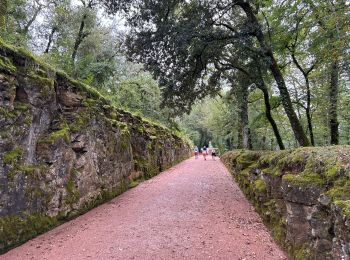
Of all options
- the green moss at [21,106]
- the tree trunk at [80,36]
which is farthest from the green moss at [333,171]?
the tree trunk at [80,36]

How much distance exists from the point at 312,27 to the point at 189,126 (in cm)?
4212

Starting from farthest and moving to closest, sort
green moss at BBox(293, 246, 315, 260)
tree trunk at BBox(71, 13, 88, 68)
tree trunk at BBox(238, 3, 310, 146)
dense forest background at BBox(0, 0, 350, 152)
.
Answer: tree trunk at BBox(71, 13, 88, 68) < tree trunk at BBox(238, 3, 310, 146) < dense forest background at BBox(0, 0, 350, 152) < green moss at BBox(293, 246, 315, 260)

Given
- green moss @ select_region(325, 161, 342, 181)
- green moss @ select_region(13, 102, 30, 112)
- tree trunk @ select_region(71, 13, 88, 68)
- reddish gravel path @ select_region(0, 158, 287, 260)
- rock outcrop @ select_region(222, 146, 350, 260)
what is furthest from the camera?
tree trunk @ select_region(71, 13, 88, 68)

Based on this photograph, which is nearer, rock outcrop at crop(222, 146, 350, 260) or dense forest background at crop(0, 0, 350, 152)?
rock outcrop at crop(222, 146, 350, 260)

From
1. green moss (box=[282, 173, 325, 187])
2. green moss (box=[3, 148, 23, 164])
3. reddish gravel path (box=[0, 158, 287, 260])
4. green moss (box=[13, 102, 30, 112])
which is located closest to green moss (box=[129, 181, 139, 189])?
reddish gravel path (box=[0, 158, 287, 260])

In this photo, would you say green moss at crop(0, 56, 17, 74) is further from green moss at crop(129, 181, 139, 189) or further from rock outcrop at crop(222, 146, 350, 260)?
green moss at crop(129, 181, 139, 189)

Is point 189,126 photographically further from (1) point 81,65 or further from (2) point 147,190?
(2) point 147,190

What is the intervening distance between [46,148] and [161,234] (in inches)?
117

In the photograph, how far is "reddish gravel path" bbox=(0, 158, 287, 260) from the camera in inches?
159

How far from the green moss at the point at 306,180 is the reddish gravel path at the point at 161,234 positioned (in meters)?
1.24

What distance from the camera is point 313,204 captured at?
3.21 m

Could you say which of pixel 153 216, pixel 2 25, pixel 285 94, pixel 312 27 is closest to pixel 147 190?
pixel 153 216

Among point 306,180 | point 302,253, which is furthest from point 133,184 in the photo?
→ point 306,180

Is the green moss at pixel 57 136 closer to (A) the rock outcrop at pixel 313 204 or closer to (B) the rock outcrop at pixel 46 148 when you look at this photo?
(B) the rock outcrop at pixel 46 148
